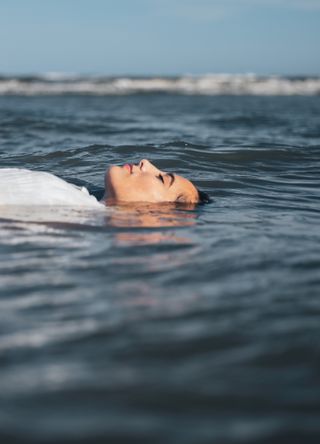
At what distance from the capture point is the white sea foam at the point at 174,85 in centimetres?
4284

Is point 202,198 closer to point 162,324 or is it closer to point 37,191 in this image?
point 37,191

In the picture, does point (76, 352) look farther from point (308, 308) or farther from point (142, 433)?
point (308, 308)

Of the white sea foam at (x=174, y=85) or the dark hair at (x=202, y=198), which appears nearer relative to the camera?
the dark hair at (x=202, y=198)

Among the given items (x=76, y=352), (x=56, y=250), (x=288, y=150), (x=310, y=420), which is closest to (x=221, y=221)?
(x=56, y=250)

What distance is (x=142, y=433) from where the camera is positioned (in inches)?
89.4

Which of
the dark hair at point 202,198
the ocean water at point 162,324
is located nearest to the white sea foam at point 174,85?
the dark hair at point 202,198

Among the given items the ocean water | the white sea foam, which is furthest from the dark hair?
the white sea foam

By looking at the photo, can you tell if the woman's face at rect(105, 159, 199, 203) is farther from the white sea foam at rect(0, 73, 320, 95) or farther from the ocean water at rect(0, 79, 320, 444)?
the white sea foam at rect(0, 73, 320, 95)

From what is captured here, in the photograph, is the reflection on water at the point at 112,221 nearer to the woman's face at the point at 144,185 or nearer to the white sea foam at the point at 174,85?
the woman's face at the point at 144,185

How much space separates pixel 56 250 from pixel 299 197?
3.64 meters

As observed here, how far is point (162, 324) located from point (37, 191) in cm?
304

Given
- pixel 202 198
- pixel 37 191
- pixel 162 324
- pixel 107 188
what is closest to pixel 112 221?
pixel 107 188

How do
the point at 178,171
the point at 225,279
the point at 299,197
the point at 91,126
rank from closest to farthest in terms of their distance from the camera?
1. the point at 225,279
2. the point at 299,197
3. the point at 178,171
4. the point at 91,126

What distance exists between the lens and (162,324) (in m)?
3.21
